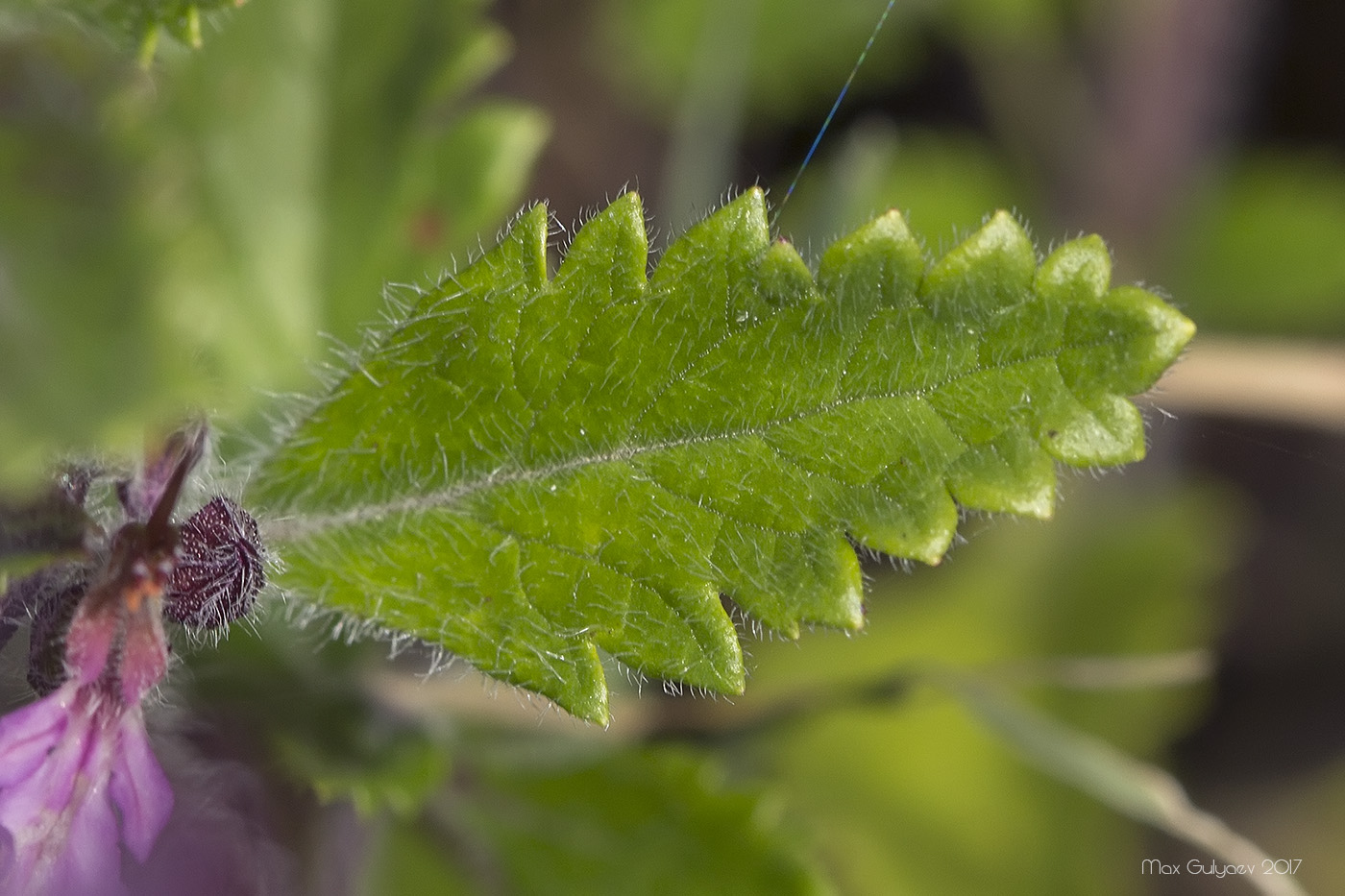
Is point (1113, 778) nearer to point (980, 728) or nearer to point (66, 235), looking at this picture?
point (980, 728)

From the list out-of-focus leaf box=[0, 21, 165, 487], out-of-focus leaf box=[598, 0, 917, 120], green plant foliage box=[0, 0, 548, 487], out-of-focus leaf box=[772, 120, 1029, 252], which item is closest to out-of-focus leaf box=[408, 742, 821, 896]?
green plant foliage box=[0, 0, 548, 487]

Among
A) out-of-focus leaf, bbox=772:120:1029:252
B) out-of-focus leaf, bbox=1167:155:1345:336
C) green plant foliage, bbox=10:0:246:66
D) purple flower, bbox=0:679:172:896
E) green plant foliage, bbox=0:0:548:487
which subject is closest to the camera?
purple flower, bbox=0:679:172:896

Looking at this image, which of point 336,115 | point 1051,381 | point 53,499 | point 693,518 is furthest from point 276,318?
point 1051,381

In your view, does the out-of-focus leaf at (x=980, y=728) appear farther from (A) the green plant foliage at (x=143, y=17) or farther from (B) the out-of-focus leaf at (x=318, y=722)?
(A) the green plant foliage at (x=143, y=17)

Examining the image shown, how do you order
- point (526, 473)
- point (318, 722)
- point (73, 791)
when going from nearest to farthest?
1. point (73, 791)
2. point (526, 473)
3. point (318, 722)

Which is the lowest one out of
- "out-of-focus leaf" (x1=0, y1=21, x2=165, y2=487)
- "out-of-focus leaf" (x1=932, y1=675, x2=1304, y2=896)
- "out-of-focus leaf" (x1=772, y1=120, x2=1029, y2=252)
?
"out-of-focus leaf" (x1=932, y1=675, x2=1304, y2=896)

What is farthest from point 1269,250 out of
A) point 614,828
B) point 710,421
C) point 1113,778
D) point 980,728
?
point 710,421

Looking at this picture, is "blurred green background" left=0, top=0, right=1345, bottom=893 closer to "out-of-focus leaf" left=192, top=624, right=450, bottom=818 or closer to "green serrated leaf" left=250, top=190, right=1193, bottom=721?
"out-of-focus leaf" left=192, top=624, right=450, bottom=818

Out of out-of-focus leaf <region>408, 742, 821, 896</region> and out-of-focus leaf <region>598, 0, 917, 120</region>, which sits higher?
out-of-focus leaf <region>598, 0, 917, 120</region>
